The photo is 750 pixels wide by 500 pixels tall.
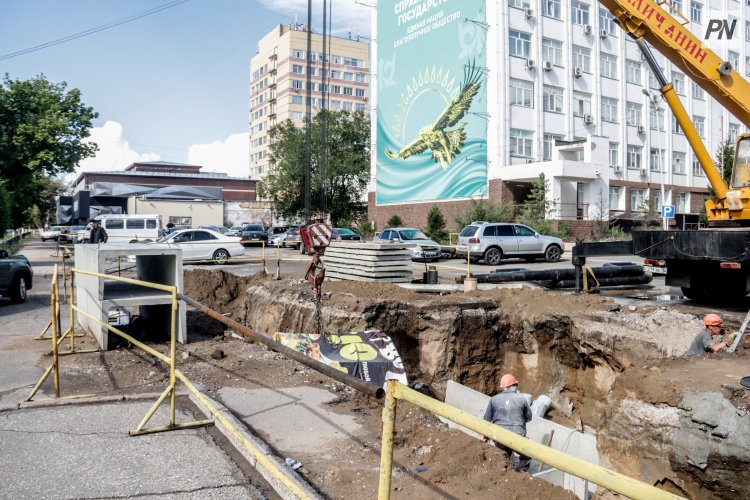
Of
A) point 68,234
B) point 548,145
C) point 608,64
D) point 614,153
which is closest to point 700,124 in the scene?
point 614,153

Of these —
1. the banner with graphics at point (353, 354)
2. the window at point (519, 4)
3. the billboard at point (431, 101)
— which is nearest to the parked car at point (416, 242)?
the billboard at point (431, 101)

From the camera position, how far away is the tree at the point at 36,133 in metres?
32.9

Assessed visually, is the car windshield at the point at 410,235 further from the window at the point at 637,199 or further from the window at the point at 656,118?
the window at the point at 656,118

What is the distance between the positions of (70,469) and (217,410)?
4.68 ft

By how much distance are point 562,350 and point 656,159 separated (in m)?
41.8

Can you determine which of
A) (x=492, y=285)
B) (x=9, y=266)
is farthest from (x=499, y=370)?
(x=9, y=266)

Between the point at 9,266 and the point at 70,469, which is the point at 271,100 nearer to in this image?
the point at 9,266

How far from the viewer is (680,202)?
158ft

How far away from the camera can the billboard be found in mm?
39031

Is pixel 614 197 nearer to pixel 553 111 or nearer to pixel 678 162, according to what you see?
pixel 553 111

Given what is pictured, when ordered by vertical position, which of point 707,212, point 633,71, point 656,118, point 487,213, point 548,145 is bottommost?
point 707,212

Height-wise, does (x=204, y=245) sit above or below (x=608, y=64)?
below

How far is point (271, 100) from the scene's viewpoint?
88.7 meters

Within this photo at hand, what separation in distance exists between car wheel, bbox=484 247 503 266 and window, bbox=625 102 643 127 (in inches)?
1065
